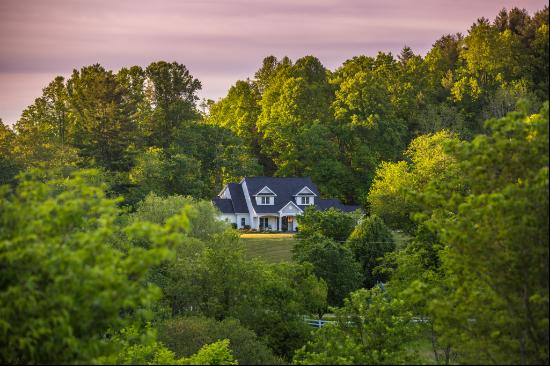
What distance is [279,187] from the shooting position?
7512 cm

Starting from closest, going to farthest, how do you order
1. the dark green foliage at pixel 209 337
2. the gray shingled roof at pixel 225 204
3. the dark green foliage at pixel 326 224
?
the dark green foliage at pixel 209 337 → the dark green foliage at pixel 326 224 → the gray shingled roof at pixel 225 204

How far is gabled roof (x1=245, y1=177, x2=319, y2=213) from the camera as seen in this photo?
242 feet

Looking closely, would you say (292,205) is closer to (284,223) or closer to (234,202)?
(284,223)

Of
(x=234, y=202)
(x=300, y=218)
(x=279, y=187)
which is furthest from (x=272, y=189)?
(x=300, y=218)

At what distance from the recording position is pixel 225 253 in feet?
110

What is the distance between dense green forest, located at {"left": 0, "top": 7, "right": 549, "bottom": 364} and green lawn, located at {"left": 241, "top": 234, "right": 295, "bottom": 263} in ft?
20.5

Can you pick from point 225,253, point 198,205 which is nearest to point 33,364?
point 225,253

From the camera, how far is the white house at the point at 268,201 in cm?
7344

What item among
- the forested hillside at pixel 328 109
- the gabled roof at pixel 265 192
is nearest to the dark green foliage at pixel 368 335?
the forested hillside at pixel 328 109

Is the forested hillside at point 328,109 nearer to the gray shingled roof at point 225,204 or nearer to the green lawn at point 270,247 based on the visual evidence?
the gray shingled roof at point 225,204

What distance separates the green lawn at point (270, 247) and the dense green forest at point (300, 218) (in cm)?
624

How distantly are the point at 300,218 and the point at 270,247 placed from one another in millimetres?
10863

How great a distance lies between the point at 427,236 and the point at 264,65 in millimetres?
62657

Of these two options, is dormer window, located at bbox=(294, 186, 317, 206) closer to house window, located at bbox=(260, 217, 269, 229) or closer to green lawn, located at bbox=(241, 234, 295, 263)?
house window, located at bbox=(260, 217, 269, 229)
